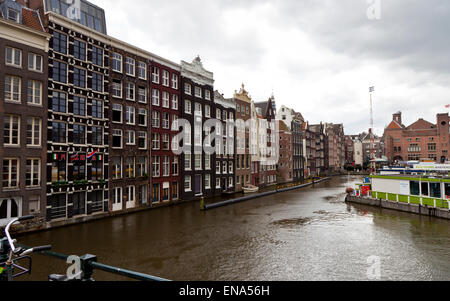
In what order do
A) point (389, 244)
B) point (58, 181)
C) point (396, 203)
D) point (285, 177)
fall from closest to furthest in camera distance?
point (389, 244), point (58, 181), point (396, 203), point (285, 177)

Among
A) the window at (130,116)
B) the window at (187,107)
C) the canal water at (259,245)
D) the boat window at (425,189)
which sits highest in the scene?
the window at (187,107)

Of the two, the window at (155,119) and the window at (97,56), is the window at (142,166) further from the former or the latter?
the window at (97,56)

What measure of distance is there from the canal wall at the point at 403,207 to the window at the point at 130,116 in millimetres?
34527

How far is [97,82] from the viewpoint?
105ft

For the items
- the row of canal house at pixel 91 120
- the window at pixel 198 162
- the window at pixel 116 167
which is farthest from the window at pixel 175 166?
the window at pixel 116 167

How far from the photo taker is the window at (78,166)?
94.5 feet

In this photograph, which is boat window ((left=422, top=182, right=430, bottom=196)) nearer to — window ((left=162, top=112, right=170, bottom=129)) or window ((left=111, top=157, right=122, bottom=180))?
window ((left=162, top=112, right=170, bottom=129))

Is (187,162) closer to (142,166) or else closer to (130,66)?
(142,166)

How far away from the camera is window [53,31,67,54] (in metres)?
27.8

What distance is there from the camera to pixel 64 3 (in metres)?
31.0
